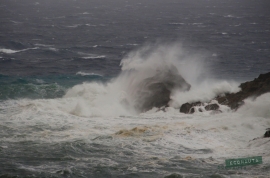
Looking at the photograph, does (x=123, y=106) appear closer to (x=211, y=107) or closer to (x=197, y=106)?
(x=197, y=106)

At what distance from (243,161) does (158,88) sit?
2082cm

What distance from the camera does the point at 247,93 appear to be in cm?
4575

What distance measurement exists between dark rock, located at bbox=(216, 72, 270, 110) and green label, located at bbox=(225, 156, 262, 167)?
1288cm

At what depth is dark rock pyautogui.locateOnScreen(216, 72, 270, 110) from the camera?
146 feet

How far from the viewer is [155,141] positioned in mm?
35344

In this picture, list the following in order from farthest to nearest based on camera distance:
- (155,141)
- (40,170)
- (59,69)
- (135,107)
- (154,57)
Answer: (59,69) → (154,57) → (135,107) → (155,141) → (40,170)

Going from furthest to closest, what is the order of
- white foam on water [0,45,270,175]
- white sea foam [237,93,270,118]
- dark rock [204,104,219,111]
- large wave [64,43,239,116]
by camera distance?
large wave [64,43,239,116], dark rock [204,104,219,111], white sea foam [237,93,270,118], white foam on water [0,45,270,175]

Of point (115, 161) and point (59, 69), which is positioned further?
point (59, 69)

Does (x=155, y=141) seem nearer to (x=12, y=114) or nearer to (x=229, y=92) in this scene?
(x=12, y=114)

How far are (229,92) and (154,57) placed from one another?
12.6 m

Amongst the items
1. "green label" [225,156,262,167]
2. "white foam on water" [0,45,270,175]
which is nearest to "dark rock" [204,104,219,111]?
"white foam on water" [0,45,270,175]

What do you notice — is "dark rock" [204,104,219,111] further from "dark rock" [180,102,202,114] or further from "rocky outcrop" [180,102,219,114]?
"dark rock" [180,102,202,114]

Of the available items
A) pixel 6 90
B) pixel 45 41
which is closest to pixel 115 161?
pixel 6 90

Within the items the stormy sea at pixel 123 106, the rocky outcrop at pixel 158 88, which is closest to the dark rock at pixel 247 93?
the stormy sea at pixel 123 106
